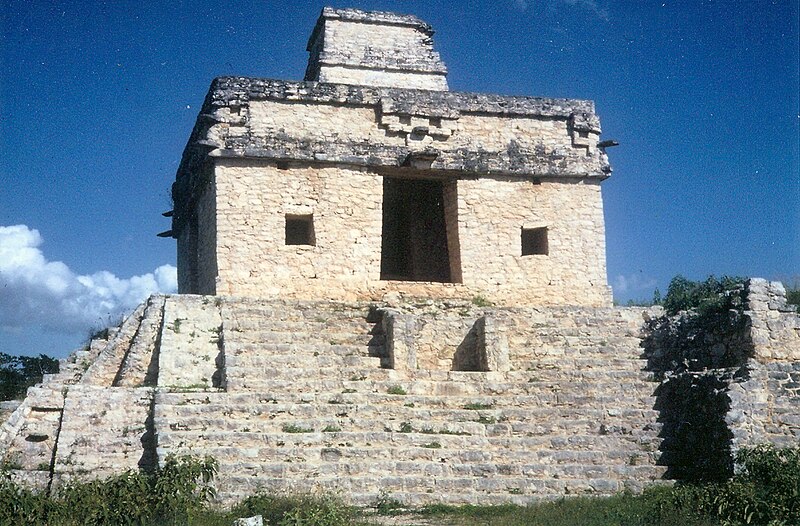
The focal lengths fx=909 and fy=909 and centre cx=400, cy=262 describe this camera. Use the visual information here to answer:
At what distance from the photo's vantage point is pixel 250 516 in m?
8.98

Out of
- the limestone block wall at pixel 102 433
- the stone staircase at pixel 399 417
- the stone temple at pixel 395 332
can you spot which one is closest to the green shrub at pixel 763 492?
the stone temple at pixel 395 332

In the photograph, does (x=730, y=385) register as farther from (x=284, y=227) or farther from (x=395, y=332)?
(x=284, y=227)

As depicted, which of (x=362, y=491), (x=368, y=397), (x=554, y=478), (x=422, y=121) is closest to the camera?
(x=362, y=491)

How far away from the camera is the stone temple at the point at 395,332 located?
35.5ft

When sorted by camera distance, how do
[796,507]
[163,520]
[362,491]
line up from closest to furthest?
[163,520] < [796,507] < [362,491]

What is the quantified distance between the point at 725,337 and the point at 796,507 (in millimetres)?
4074

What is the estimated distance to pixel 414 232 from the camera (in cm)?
1998

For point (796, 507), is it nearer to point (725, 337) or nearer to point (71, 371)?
point (725, 337)

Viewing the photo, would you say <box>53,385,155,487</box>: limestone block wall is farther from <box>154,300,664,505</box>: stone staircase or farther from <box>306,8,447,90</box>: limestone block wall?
<box>306,8,447,90</box>: limestone block wall

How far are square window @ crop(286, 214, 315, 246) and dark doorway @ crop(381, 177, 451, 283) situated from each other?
2.87 m

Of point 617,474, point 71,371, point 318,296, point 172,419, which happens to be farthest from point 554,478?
point 71,371

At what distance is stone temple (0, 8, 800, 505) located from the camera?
1083cm


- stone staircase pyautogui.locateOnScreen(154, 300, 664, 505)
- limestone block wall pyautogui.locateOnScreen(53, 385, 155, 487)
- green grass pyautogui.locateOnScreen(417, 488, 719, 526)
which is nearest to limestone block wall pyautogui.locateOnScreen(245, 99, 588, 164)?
stone staircase pyautogui.locateOnScreen(154, 300, 664, 505)

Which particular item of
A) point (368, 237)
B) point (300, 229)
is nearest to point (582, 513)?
point (368, 237)
